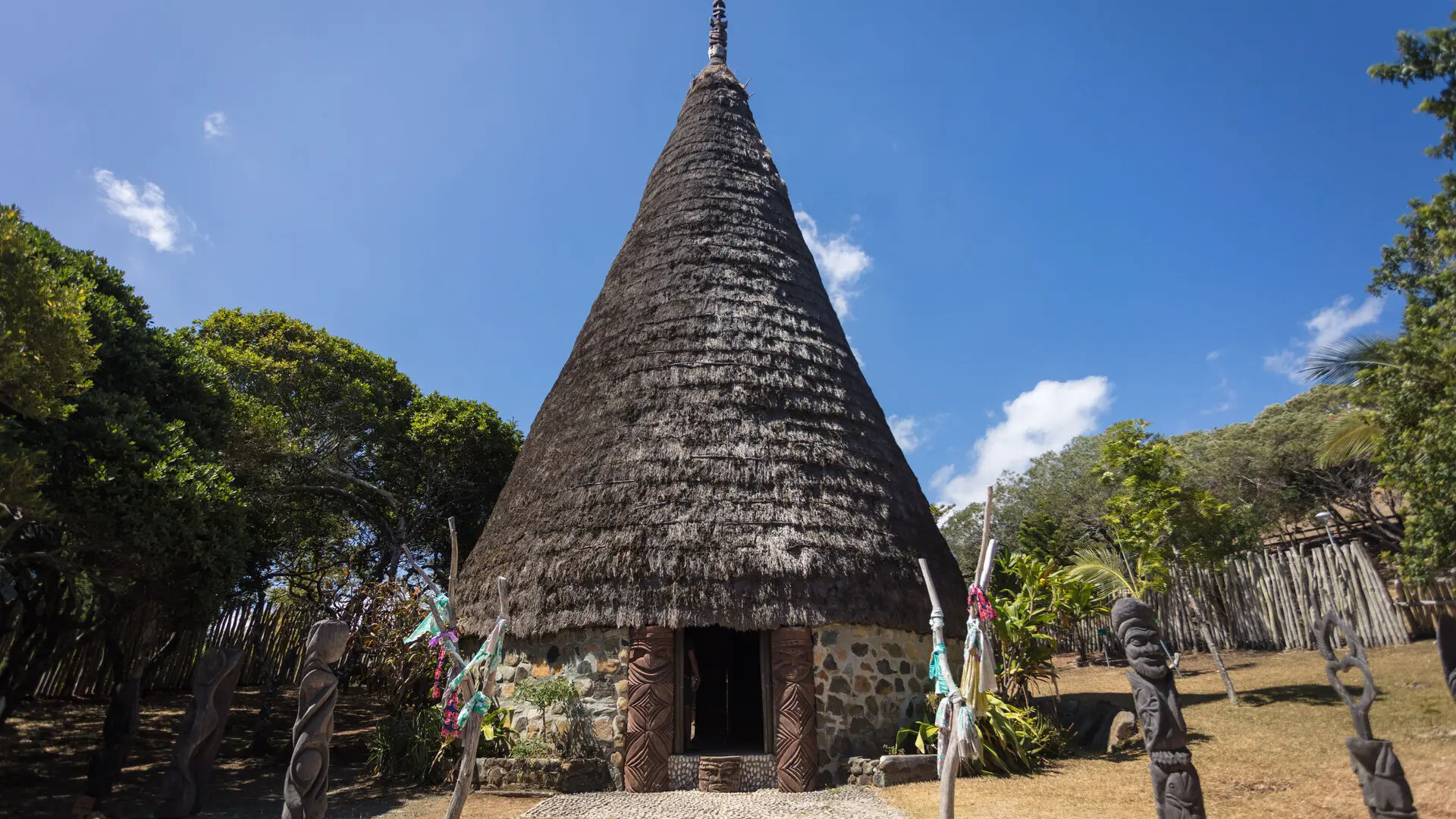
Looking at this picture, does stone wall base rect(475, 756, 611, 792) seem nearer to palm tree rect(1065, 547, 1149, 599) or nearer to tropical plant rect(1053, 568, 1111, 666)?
tropical plant rect(1053, 568, 1111, 666)

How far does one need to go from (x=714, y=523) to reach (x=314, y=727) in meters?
4.88

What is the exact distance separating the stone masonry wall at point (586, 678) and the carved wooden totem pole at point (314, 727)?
382cm

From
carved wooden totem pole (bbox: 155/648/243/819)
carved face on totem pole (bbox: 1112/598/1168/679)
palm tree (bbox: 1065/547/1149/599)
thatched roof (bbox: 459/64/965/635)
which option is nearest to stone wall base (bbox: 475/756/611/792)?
thatched roof (bbox: 459/64/965/635)

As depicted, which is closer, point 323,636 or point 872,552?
point 323,636

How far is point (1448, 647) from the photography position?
5.96 meters

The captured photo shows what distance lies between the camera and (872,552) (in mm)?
9297

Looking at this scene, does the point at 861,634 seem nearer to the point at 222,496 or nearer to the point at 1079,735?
the point at 1079,735

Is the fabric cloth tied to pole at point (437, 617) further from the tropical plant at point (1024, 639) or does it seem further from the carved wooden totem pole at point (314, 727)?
the tropical plant at point (1024, 639)

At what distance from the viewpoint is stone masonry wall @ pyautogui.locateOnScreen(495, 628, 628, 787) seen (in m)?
8.52

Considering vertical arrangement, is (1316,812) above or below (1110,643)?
Result: below

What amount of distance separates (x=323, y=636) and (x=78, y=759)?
7732 mm

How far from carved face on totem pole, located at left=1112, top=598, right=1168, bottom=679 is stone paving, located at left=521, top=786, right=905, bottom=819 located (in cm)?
267

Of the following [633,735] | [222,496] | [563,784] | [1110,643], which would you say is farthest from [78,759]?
[1110,643]

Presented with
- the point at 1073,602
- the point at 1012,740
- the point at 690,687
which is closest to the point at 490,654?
the point at 1012,740
